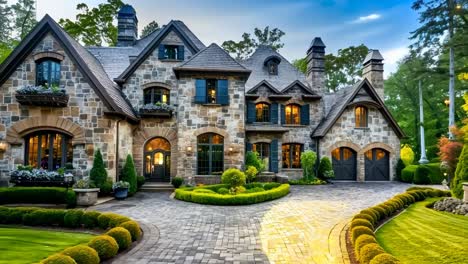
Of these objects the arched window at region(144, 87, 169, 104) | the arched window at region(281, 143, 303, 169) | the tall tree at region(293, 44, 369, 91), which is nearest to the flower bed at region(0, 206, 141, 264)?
the arched window at region(144, 87, 169, 104)

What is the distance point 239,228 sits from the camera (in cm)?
831

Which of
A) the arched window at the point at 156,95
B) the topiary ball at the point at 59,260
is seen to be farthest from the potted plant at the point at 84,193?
the topiary ball at the point at 59,260

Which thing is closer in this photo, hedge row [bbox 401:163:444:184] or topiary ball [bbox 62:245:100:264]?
topiary ball [bbox 62:245:100:264]

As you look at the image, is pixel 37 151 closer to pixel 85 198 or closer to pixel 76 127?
pixel 76 127

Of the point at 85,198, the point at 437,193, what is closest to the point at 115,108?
the point at 85,198

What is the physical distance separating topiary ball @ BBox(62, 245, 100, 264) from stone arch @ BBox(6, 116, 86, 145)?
9.19m

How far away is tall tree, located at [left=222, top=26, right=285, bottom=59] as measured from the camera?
119 feet

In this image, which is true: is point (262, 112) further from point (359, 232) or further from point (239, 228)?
point (359, 232)

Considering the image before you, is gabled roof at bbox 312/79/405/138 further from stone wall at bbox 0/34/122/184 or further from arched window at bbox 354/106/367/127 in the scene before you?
stone wall at bbox 0/34/122/184

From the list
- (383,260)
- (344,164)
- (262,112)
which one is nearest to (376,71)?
(344,164)

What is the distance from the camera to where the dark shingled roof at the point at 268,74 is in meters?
→ 21.9

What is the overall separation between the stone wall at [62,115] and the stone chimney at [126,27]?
27.6 feet

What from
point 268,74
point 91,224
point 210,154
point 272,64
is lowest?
point 91,224

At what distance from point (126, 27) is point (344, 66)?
1070 inches
